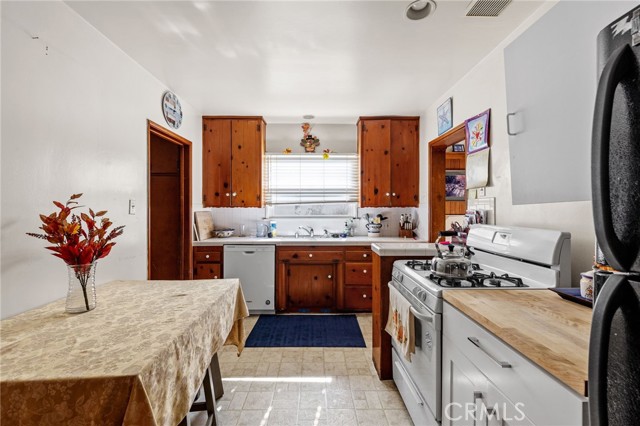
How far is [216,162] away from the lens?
399 centimetres

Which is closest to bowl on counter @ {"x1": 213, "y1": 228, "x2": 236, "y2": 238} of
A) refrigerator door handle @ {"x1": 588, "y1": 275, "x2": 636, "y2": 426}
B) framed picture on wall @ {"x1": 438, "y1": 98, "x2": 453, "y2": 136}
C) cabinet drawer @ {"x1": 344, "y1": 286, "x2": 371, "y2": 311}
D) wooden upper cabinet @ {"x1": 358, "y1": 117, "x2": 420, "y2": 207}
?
cabinet drawer @ {"x1": 344, "y1": 286, "x2": 371, "y2": 311}

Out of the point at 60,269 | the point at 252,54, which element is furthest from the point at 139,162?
the point at 252,54

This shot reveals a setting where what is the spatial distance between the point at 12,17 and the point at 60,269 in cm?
129

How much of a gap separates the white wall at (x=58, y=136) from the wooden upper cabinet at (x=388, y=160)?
262 centimetres

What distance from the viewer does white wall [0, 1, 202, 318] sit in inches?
56.2

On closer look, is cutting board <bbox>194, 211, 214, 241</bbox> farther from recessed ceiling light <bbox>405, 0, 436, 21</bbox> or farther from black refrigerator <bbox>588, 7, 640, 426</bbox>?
black refrigerator <bbox>588, 7, 640, 426</bbox>

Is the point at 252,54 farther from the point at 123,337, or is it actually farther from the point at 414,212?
the point at 414,212

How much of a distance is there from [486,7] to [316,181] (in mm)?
2883

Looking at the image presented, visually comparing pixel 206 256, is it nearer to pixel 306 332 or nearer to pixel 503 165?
pixel 306 332

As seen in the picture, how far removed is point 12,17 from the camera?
56.1 inches

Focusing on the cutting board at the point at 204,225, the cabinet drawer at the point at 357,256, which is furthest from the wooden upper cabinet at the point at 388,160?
the cutting board at the point at 204,225

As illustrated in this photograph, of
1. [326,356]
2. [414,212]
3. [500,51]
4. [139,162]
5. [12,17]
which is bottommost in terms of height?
[326,356]

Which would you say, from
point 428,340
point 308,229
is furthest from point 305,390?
point 308,229

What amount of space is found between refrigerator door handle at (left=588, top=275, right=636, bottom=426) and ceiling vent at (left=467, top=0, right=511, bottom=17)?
5.94 feet
